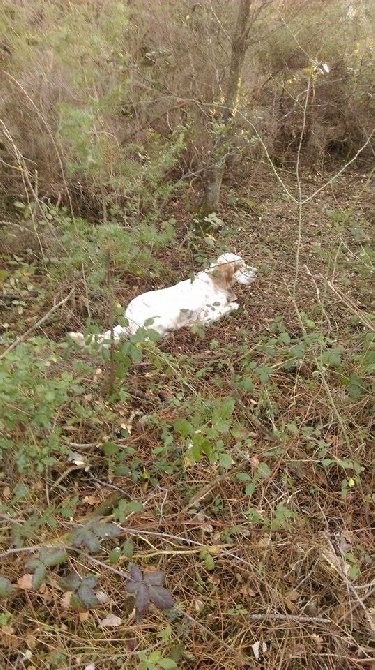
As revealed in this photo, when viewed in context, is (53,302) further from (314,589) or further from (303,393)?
(314,589)

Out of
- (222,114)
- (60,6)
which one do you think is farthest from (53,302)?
(60,6)

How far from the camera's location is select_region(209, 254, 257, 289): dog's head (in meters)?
3.06

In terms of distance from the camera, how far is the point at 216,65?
12.4 feet

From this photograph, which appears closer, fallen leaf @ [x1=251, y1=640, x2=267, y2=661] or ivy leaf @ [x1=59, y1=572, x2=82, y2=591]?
ivy leaf @ [x1=59, y1=572, x2=82, y2=591]

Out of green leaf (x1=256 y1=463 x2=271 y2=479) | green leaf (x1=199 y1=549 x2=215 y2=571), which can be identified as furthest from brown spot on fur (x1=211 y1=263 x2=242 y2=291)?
green leaf (x1=199 y1=549 x2=215 y2=571)

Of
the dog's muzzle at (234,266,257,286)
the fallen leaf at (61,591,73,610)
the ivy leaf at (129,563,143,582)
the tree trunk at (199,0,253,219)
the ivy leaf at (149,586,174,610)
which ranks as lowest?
the fallen leaf at (61,591,73,610)

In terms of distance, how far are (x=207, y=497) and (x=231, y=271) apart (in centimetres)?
151

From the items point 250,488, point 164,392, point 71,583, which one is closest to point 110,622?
point 71,583

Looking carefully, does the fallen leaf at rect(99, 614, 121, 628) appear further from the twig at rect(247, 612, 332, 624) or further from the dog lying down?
the dog lying down

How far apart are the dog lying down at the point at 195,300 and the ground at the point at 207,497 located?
9 centimetres

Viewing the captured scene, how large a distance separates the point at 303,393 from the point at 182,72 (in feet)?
9.30

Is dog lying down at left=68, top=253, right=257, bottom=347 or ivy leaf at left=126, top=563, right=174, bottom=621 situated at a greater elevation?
dog lying down at left=68, top=253, right=257, bottom=347

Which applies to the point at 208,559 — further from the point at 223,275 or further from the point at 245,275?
the point at 245,275

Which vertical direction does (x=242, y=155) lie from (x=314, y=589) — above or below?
above
